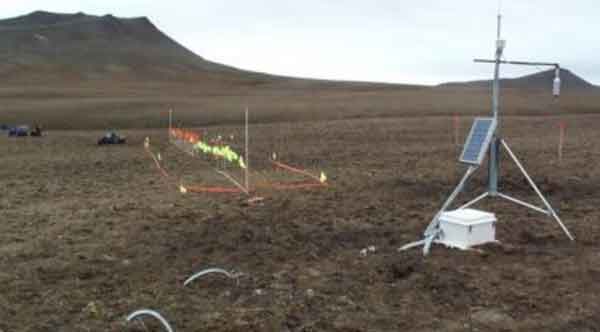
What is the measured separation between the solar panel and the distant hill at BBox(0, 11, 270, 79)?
83.0m

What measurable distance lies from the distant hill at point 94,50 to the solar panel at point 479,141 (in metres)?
83.0

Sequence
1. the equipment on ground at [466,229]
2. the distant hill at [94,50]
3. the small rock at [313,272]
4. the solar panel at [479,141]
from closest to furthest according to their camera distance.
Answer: the small rock at [313,272], the equipment on ground at [466,229], the solar panel at [479,141], the distant hill at [94,50]

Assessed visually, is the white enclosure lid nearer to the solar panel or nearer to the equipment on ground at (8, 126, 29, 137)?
the solar panel

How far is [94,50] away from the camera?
388ft

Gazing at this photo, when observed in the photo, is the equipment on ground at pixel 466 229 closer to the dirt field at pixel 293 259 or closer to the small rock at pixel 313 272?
the dirt field at pixel 293 259

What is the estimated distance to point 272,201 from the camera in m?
8.66

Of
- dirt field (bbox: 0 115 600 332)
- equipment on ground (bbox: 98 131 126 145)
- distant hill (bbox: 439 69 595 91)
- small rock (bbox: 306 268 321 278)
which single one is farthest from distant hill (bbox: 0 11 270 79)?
small rock (bbox: 306 268 321 278)

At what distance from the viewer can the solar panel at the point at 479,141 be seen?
6.33 metres

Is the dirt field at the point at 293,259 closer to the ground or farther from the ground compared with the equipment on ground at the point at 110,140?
closer to the ground

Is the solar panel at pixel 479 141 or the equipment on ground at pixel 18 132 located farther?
the equipment on ground at pixel 18 132

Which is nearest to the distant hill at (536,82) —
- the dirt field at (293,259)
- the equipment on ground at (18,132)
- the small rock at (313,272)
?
the equipment on ground at (18,132)

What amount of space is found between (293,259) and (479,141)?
274 cm

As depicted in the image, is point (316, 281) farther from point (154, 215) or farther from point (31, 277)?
point (154, 215)

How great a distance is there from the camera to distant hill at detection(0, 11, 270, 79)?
9419 cm
